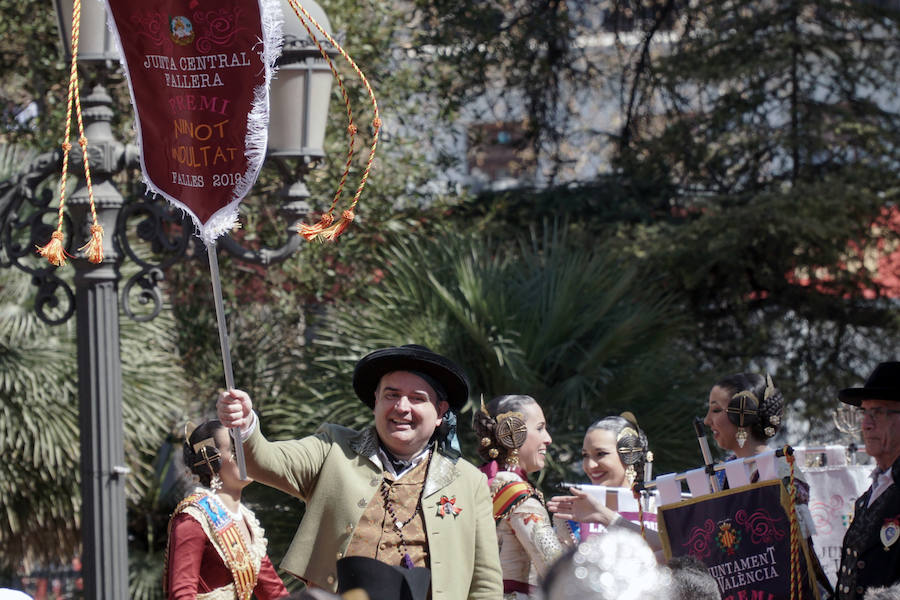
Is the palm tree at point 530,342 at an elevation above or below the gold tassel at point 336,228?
below

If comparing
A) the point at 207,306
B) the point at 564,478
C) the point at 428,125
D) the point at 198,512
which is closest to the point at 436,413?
the point at 198,512

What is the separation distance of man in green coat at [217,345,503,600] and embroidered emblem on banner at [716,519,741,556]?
0.82m

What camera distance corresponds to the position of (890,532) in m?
3.89

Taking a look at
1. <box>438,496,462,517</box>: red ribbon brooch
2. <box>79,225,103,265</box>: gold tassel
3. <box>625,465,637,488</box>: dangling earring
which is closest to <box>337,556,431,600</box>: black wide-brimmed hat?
<box>438,496,462,517</box>: red ribbon brooch

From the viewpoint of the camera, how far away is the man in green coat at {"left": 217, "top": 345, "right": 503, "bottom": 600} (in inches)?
146

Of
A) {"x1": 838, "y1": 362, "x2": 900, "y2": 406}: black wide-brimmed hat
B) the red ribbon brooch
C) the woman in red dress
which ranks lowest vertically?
the woman in red dress

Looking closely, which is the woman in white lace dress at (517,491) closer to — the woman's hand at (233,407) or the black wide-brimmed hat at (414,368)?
the black wide-brimmed hat at (414,368)

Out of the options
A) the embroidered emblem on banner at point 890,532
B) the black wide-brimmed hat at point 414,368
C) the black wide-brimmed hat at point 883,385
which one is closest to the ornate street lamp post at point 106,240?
the black wide-brimmed hat at point 414,368

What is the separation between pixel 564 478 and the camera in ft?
24.9

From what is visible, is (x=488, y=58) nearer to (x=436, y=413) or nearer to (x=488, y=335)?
(x=488, y=335)

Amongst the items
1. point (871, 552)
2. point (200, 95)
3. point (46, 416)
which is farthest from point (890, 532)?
point (46, 416)

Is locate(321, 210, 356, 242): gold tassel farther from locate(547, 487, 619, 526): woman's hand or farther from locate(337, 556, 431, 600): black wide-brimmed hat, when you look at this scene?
locate(547, 487, 619, 526): woman's hand

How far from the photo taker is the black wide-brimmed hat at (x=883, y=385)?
4.21 m

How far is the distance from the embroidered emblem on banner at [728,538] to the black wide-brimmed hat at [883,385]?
2.19ft
